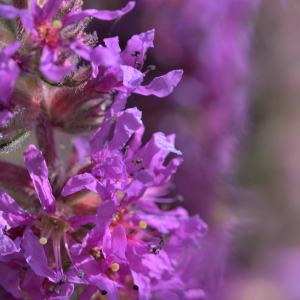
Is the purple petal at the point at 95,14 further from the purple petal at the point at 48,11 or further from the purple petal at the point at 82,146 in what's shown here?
the purple petal at the point at 82,146

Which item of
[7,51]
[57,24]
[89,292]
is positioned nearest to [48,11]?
[57,24]

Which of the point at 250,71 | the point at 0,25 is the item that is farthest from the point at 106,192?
the point at 250,71

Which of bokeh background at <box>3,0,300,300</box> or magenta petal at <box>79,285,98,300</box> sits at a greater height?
magenta petal at <box>79,285,98,300</box>

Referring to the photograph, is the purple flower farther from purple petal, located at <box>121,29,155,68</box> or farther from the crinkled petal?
the crinkled petal

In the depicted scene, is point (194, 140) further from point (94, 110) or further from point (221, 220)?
point (94, 110)

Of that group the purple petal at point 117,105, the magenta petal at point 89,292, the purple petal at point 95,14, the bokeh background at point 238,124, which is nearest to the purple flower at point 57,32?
the purple petal at point 95,14

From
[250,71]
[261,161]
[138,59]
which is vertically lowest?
[261,161]

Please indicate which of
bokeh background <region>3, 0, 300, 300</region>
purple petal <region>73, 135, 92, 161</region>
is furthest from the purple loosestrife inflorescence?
bokeh background <region>3, 0, 300, 300</region>
